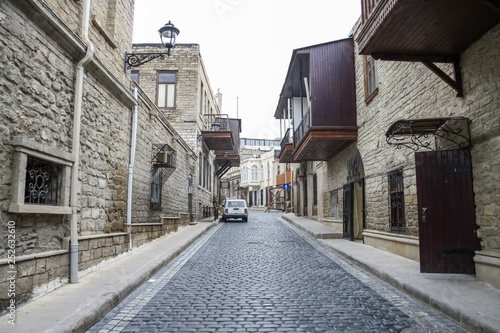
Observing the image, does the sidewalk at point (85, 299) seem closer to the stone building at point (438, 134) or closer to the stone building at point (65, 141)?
the stone building at point (65, 141)

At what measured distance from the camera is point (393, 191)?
30.5ft

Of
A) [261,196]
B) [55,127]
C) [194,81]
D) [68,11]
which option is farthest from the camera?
[261,196]

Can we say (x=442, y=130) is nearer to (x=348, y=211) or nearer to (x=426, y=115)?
(x=426, y=115)

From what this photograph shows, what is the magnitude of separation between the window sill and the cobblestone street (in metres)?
1.53

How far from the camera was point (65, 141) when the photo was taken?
5637 millimetres

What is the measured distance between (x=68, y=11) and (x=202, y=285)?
15.3 feet

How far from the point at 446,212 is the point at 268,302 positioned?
337cm

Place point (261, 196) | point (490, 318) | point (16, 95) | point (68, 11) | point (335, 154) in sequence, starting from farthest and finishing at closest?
point (261, 196) → point (335, 154) → point (68, 11) → point (16, 95) → point (490, 318)

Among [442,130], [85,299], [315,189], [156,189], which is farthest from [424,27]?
[315,189]

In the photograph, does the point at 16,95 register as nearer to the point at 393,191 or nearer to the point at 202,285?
the point at 202,285

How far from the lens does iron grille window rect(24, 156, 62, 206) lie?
4.85 m

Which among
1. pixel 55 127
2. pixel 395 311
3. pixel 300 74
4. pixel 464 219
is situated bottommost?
pixel 395 311

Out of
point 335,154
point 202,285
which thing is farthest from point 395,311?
point 335,154

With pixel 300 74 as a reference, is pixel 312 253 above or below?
below
